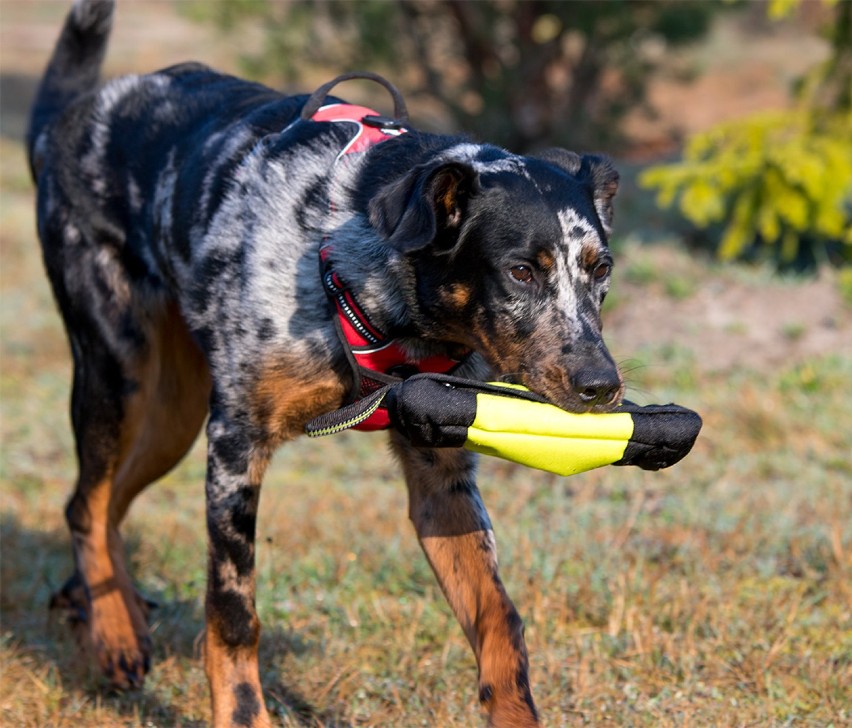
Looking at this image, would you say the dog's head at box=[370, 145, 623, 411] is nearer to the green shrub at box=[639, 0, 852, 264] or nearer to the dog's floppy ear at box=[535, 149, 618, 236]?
the dog's floppy ear at box=[535, 149, 618, 236]

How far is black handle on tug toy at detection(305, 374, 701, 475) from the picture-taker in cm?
318

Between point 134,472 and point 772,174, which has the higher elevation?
point 772,174

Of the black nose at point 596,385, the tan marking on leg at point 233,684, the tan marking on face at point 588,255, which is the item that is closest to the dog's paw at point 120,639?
the tan marking on leg at point 233,684

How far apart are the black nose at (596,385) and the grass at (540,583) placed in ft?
3.93

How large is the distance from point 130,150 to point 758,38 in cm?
2311

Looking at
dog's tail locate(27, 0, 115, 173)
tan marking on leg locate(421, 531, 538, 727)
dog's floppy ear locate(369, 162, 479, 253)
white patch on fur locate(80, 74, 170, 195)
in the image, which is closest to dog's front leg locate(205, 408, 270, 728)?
tan marking on leg locate(421, 531, 538, 727)

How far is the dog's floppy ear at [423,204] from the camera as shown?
3.26 m

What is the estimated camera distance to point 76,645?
461 cm

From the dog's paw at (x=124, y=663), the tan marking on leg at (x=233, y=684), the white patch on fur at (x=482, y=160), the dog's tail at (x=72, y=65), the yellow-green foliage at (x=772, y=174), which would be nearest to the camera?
the white patch on fur at (x=482, y=160)

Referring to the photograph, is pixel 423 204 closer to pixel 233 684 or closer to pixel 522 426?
pixel 522 426

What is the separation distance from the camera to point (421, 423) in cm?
317

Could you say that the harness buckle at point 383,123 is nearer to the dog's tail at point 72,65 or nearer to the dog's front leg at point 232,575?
the dog's front leg at point 232,575

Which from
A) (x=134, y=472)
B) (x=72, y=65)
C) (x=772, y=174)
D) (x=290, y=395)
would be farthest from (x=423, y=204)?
(x=772, y=174)

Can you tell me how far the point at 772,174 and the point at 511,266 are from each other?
604 centimetres
